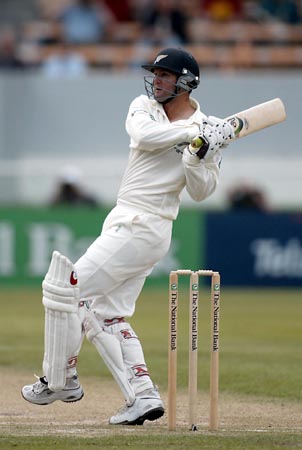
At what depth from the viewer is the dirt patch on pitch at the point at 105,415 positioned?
6012 millimetres

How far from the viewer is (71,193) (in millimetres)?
14812

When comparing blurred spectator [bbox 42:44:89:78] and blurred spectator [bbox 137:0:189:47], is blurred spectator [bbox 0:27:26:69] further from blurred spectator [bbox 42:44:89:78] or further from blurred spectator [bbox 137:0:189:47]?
blurred spectator [bbox 137:0:189:47]

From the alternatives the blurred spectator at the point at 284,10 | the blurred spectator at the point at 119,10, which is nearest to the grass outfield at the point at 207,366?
the blurred spectator at the point at 284,10

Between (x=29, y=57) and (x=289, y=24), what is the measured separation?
3591 mm

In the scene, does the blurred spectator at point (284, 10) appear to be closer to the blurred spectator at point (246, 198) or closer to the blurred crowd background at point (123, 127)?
the blurred crowd background at point (123, 127)

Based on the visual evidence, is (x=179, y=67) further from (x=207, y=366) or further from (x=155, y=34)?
(x=155, y=34)

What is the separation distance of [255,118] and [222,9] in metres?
11.4

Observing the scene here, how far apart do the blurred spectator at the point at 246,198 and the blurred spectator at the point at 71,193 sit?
1.67 metres

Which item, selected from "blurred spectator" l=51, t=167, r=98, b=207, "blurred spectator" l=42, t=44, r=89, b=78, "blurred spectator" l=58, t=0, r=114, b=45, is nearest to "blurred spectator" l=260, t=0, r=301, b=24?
"blurred spectator" l=58, t=0, r=114, b=45

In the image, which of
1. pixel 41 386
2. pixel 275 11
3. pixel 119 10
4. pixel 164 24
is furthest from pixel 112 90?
pixel 41 386

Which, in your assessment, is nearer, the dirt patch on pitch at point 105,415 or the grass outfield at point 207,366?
the grass outfield at point 207,366

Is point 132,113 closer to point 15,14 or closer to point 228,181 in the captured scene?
point 228,181

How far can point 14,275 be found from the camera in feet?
48.1

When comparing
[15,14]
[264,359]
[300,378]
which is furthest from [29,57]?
[300,378]
